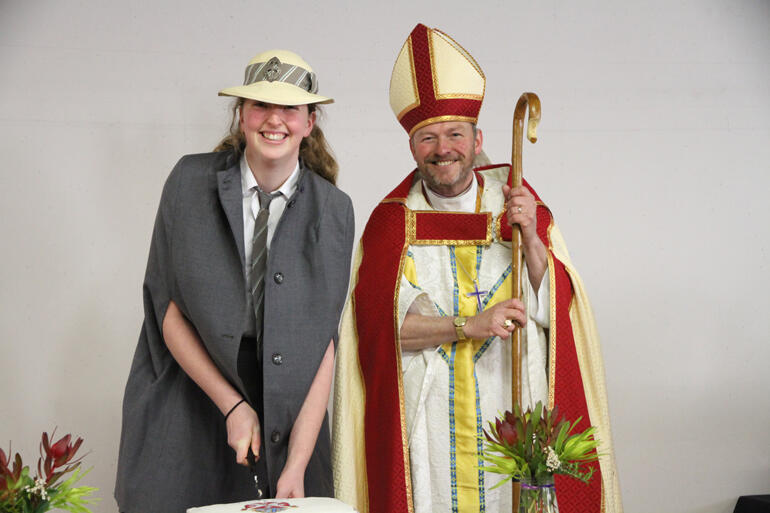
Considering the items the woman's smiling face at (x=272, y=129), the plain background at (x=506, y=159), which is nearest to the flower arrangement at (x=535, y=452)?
the woman's smiling face at (x=272, y=129)

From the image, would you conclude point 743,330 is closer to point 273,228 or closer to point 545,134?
point 545,134

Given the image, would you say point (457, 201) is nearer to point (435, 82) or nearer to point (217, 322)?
point (435, 82)

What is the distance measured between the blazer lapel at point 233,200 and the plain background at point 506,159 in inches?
51.9

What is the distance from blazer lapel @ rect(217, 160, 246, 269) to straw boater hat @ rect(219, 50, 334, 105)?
0.80 ft

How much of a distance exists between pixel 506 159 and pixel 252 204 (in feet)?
5.76

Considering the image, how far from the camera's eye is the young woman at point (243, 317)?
103 inches

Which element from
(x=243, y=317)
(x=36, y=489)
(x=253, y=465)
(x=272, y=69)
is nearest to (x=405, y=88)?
(x=272, y=69)

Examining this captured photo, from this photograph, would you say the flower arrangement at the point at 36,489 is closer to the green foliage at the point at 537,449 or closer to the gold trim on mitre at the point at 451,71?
the green foliage at the point at 537,449

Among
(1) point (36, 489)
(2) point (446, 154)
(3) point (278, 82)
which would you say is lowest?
(1) point (36, 489)

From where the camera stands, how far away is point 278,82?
2.73 meters

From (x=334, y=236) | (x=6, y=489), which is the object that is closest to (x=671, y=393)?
(x=334, y=236)

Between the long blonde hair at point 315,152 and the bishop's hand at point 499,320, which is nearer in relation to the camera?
the bishop's hand at point 499,320

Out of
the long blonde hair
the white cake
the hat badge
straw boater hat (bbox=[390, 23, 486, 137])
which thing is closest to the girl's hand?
the white cake

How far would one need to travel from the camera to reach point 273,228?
2.77 m
